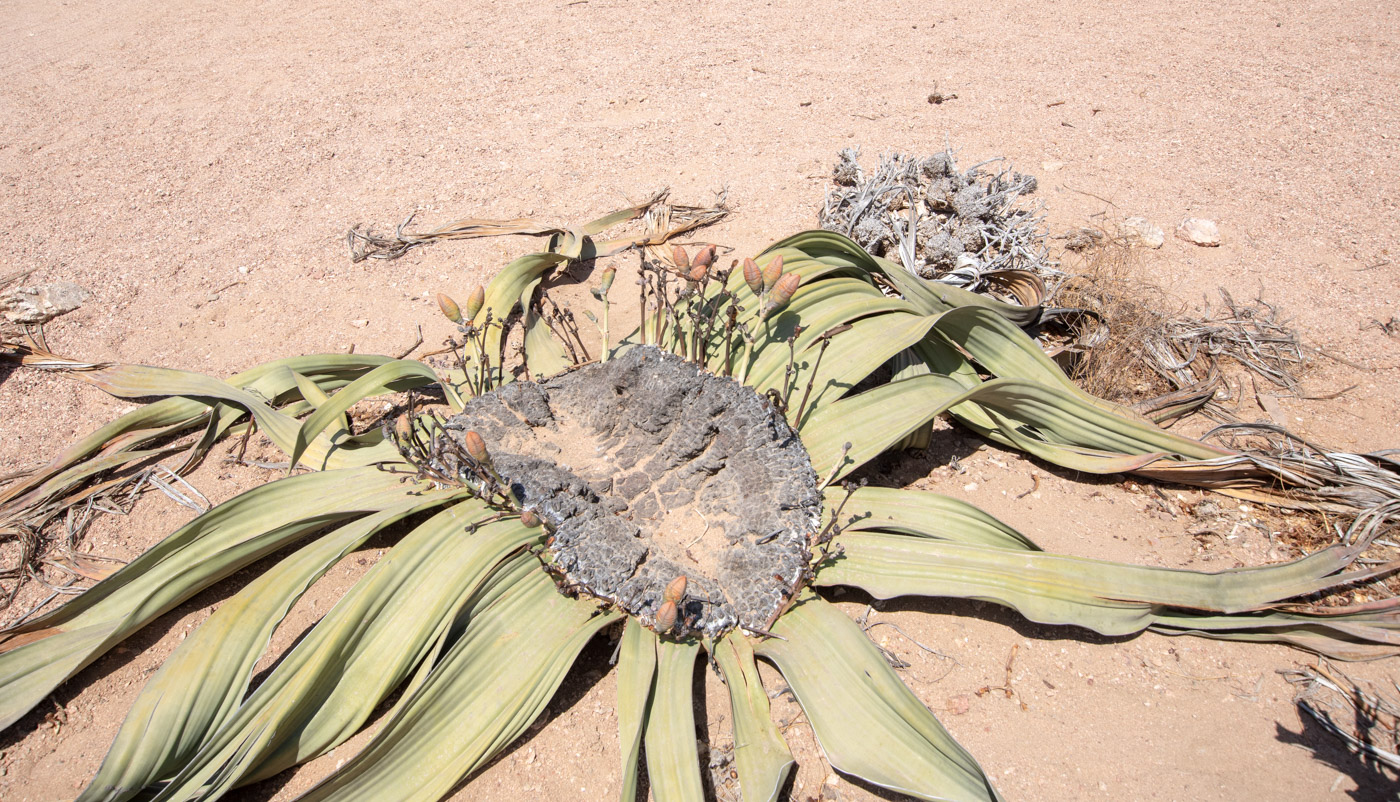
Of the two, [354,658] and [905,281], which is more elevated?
[905,281]

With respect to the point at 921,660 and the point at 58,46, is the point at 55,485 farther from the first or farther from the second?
the point at 58,46

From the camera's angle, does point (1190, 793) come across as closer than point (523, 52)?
Yes

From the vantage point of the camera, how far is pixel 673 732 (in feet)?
4.27

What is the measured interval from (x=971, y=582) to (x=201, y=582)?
1.51 metres

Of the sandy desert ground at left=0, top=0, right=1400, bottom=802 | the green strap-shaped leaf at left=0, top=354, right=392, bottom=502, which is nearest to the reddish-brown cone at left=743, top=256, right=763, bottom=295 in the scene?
the sandy desert ground at left=0, top=0, right=1400, bottom=802

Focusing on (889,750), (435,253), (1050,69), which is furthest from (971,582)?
(1050,69)

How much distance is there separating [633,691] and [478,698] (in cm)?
28

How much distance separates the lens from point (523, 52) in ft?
12.8

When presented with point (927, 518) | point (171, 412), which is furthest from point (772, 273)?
point (171, 412)

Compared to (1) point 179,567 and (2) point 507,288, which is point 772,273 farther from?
(1) point 179,567

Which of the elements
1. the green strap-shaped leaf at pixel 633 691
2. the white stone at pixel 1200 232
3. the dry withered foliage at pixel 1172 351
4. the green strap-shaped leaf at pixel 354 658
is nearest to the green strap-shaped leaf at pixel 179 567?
the green strap-shaped leaf at pixel 354 658

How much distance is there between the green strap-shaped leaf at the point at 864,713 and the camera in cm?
124

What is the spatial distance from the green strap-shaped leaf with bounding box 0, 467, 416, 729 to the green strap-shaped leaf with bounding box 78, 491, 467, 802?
0.11 meters

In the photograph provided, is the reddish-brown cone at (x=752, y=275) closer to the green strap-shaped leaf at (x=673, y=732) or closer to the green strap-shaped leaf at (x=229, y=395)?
the green strap-shaped leaf at (x=673, y=732)
